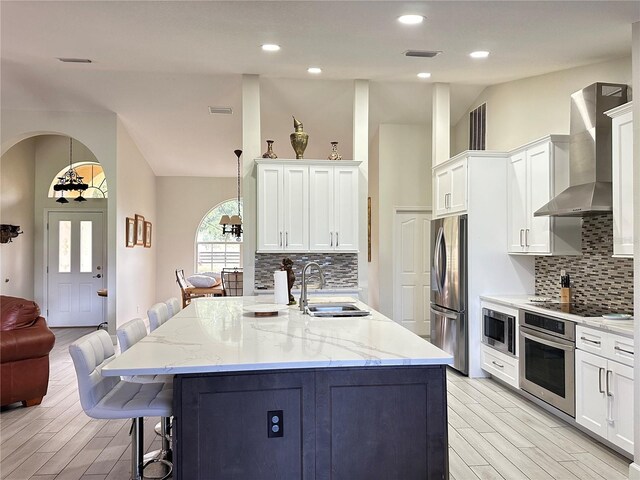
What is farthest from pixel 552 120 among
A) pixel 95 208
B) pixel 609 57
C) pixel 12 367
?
pixel 95 208

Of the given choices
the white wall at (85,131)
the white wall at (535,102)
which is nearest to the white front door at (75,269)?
the white wall at (85,131)

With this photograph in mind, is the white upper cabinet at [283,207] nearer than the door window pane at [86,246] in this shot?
Yes

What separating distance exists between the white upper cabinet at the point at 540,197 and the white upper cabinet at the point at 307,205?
1.67 meters

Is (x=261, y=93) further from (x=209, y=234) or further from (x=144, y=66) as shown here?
(x=209, y=234)

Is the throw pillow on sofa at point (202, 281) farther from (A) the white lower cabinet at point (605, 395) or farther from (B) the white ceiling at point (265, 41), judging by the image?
(A) the white lower cabinet at point (605, 395)

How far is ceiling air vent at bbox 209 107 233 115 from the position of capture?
6.22 m

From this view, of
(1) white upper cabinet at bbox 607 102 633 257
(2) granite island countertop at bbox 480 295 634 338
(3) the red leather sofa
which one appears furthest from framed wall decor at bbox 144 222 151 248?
(1) white upper cabinet at bbox 607 102 633 257

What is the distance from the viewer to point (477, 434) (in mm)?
3299

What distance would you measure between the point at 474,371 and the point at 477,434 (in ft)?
4.86

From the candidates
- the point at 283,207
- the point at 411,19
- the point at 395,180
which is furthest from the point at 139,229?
the point at 411,19

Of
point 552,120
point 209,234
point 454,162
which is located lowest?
point 209,234

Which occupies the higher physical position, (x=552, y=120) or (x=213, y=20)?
(x=213, y=20)

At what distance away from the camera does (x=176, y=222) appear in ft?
31.2

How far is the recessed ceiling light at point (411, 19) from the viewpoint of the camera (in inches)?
132
